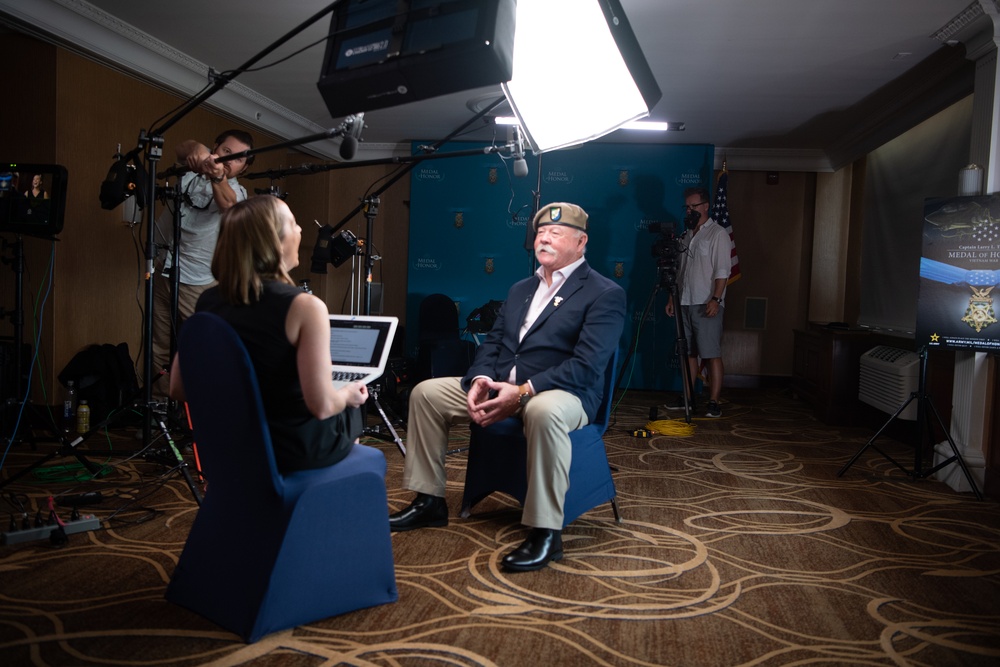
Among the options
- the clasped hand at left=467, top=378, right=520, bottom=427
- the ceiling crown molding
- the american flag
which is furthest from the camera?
the american flag

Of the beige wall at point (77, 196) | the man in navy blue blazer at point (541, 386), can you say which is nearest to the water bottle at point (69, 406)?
the beige wall at point (77, 196)

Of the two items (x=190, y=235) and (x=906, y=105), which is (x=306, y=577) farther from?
(x=906, y=105)

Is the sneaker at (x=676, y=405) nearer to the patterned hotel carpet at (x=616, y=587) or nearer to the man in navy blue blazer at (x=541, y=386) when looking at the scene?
the patterned hotel carpet at (x=616, y=587)

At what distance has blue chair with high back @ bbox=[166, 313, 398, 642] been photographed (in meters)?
1.69

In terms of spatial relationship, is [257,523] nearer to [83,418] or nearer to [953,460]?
[83,418]

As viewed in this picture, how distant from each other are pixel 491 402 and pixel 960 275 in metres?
2.51

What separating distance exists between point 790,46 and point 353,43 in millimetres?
3162

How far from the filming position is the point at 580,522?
2807mm

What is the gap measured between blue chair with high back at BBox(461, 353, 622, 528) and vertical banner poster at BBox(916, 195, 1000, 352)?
6.23 ft

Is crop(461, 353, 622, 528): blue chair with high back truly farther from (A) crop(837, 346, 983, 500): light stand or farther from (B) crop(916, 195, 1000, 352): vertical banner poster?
(B) crop(916, 195, 1000, 352): vertical banner poster

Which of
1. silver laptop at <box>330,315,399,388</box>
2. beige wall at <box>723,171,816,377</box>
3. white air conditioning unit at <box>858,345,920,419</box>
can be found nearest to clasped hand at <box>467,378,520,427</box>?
silver laptop at <box>330,315,399,388</box>

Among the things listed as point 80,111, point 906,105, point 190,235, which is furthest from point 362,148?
point 906,105

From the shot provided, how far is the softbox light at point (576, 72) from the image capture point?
225 centimetres

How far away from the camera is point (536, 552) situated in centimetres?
228
